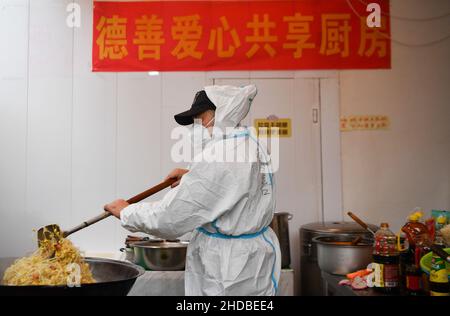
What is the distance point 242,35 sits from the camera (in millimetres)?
2863

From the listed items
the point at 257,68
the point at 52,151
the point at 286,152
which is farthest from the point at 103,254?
the point at 257,68

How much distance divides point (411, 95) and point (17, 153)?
2830mm

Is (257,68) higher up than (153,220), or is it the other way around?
(257,68)

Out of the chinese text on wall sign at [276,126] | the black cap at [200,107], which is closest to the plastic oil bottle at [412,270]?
the black cap at [200,107]

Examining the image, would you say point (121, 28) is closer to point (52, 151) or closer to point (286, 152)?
point (52, 151)

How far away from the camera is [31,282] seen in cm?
148

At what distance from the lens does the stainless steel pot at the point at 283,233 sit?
2.53m

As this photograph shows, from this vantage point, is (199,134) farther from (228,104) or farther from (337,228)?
(337,228)

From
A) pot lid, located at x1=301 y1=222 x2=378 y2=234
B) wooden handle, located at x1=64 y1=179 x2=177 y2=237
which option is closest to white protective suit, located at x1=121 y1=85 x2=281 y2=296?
wooden handle, located at x1=64 y1=179 x2=177 y2=237

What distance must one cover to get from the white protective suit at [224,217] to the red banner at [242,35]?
1.24m

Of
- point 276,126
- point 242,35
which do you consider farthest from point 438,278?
point 242,35

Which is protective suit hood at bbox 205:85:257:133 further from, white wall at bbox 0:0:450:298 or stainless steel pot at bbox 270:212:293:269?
white wall at bbox 0:0:450:298

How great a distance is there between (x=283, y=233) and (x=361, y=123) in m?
1.00
